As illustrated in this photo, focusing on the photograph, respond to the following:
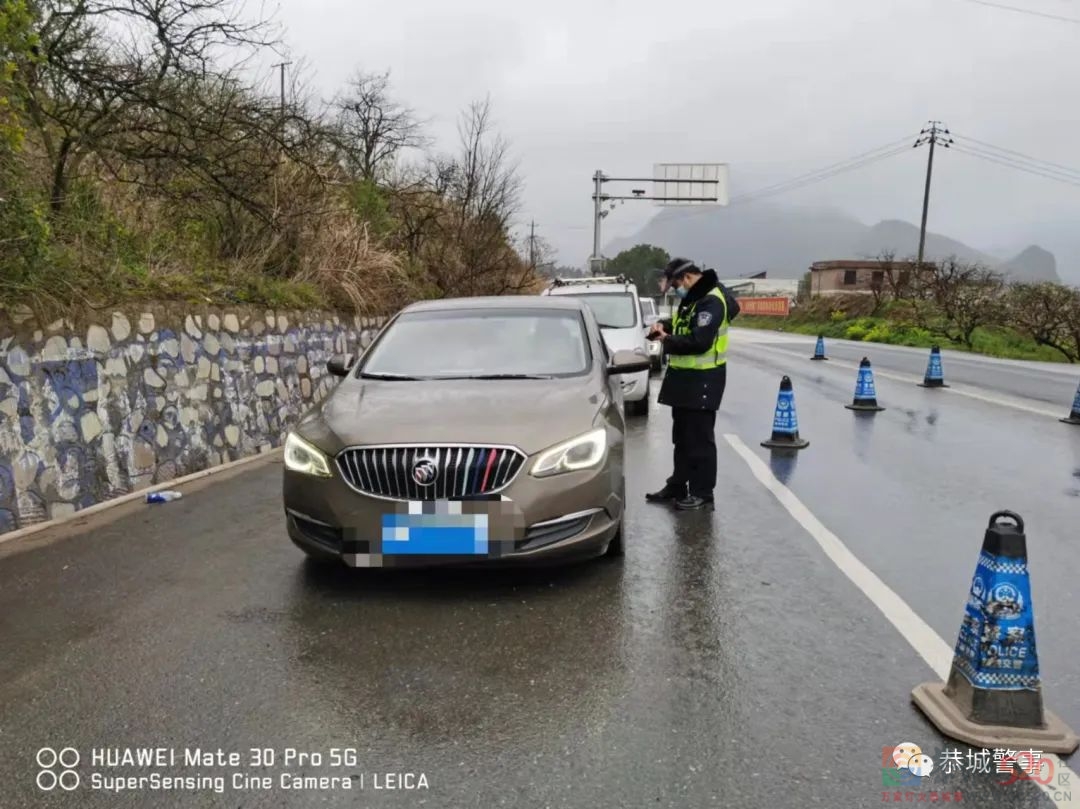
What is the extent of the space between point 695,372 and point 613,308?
750 cm

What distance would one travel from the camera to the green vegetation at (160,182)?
5812 mm

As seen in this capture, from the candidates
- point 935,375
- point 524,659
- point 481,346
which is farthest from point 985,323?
point 524,659

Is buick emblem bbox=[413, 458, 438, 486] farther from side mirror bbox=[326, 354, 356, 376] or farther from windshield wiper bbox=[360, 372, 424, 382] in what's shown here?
side mirror bbox=[326, 354, 356, 376]

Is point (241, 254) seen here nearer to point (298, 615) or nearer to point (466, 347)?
point (466, 347)

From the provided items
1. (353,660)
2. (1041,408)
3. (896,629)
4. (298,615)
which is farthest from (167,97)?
(1041,408)

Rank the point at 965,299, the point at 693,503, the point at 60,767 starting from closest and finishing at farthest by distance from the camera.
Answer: the point at 60,767 → the point at 693,503 → the point at 965,299

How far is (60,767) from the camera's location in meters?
2.76

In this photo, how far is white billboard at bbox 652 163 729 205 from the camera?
33.7m

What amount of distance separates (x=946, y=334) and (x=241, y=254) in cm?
3132

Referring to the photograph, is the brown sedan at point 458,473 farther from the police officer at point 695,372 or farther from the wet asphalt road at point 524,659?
the police officer at point 695,372

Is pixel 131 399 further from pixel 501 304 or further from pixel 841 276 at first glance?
pixel 841 276

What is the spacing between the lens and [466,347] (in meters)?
5.49

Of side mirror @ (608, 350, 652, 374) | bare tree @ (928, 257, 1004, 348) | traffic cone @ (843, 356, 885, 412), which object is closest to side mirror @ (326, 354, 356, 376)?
side mirror @ (608, 350, 652, 374)

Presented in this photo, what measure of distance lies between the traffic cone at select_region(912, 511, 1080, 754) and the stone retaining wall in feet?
18.9
